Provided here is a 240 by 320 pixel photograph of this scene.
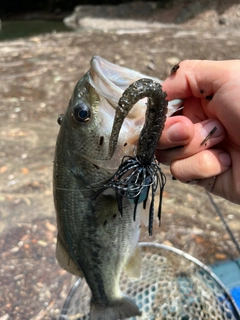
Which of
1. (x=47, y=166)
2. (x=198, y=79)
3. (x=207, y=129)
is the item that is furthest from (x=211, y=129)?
(x=47, y=166)

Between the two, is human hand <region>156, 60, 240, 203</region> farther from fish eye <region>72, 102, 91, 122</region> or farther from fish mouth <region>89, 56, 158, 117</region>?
fish eye <region>72, 102, 91, 122</region>

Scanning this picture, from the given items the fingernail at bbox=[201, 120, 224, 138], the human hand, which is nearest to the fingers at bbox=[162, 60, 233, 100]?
the human hand

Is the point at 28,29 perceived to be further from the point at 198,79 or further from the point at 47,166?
the point at 198,79

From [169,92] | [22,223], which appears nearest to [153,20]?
[22,223]

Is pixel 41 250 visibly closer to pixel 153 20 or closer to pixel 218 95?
pixel 218 95

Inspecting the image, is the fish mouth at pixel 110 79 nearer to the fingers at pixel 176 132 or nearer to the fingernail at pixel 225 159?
the fingers at pixel 176 132
